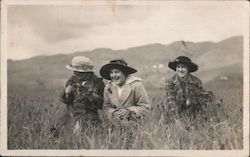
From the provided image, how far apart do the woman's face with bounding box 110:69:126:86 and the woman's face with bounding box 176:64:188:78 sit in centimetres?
19

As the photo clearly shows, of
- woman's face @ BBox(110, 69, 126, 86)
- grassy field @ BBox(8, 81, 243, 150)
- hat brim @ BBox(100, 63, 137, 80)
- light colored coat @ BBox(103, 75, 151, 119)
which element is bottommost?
grassy field @ BBox(8, 81, 243, 150)

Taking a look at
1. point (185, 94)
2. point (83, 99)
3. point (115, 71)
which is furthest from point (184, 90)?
point (83, 99)

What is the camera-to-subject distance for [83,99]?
1484mm

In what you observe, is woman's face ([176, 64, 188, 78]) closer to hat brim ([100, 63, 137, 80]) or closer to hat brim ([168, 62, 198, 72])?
hat brim ([168, 62, 198, 72])

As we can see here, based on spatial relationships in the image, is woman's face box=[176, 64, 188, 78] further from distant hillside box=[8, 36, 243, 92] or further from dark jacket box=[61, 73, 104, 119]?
dark jacket box=[61, 73, 104, 119]

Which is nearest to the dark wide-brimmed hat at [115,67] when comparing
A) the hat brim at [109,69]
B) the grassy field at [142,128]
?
the hat brim at [109,69]

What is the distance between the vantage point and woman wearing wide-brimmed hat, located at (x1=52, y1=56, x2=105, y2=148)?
1.48 metres

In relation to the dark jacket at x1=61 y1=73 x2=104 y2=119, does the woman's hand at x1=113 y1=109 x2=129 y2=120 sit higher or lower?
lower

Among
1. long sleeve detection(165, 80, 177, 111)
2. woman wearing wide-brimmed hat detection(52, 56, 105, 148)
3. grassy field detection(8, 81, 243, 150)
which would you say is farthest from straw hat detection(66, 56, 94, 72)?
long sleeve detection(165, 80, 177, 111)

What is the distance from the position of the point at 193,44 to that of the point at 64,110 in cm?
51

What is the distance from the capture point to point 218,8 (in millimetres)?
1494

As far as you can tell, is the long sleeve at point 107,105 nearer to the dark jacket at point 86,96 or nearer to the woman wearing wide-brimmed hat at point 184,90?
the dark jacket at point 86,96

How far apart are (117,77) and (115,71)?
23 millimetres

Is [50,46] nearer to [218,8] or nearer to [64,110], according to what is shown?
[64,110]
